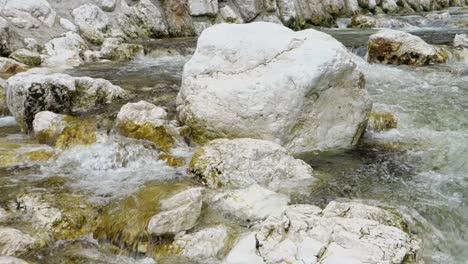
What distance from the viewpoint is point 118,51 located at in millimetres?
16312

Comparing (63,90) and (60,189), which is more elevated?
(63,90)

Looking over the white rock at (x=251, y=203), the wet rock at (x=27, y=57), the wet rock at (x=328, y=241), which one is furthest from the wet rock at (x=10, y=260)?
the wet rock at (x=27, y=57)

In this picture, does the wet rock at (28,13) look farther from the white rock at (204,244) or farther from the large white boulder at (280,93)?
the white rock at (204,244)

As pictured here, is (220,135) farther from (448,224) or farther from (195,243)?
(448,224)

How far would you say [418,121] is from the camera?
30.4ft

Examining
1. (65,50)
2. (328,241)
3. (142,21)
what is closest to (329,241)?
(328,241)

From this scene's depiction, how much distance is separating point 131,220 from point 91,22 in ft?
49.1

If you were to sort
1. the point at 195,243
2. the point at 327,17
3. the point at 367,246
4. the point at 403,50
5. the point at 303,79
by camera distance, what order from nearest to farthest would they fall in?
the point at 367,246, the point at 195,243, the point at 303,79, the point at 403,50, the point at 327,17

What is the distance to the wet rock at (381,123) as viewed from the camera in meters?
8.92

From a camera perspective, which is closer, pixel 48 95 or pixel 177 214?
pixel 177 214

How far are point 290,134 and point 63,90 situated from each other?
15.2 feet

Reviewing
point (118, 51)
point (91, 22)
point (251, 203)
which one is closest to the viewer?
point (251, 203)

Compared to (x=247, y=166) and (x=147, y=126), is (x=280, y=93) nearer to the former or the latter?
(x=247, y=166)

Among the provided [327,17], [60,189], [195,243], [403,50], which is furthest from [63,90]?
[327,17]
